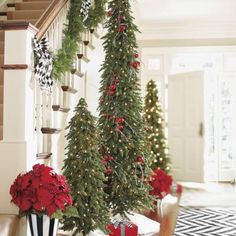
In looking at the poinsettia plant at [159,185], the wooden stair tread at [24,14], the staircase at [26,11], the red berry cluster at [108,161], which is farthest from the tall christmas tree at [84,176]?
the wooden stair tread at [24,14]

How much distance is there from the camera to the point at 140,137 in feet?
14.5

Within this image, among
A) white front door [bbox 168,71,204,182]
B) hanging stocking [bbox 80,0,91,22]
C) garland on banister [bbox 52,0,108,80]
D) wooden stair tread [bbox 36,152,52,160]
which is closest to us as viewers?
wooden stair tread [bbox 36,152,52,160]

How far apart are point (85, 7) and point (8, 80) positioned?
5.88ft

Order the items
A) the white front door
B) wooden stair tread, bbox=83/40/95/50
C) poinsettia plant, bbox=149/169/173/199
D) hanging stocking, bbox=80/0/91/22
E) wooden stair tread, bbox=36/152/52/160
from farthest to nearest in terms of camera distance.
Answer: the white front door → poinsettia plant, bbox=149/169/173/199 → wooden stair tread, bbox=83/40/95/50 → hanging stocking, bbox=80/0/91/22 → wooden stair tread, bbox=36/152/52/160

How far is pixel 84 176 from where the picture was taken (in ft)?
12.0

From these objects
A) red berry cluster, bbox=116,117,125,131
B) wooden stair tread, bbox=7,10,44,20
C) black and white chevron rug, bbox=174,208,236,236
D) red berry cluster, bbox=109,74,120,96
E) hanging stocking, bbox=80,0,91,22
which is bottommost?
black and white chevron rug, bbox=174,208,236,236

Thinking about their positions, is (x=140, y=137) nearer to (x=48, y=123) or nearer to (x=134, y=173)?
(x=134, y=173)

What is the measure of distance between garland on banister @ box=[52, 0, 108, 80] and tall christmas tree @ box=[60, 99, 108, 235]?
405 millimetres

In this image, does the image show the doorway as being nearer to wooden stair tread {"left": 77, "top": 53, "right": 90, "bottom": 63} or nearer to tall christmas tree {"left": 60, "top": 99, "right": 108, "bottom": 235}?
wooden stair tread {"left": 77, "top": 53, "right": 90, "bottom": 63}

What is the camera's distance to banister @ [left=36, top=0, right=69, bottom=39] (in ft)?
11.3

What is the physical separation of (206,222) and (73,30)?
9.26 ft

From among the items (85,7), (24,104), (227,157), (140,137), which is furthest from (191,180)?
(24,104)

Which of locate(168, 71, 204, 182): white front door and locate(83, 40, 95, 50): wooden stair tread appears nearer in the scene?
locate(83, 40, 95, 50): wooden stair tread

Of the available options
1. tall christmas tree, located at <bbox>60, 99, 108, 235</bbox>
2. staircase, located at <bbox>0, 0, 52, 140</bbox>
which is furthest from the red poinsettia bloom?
staircase, located at <bbox>0, 0, 52, 140</bbox>
